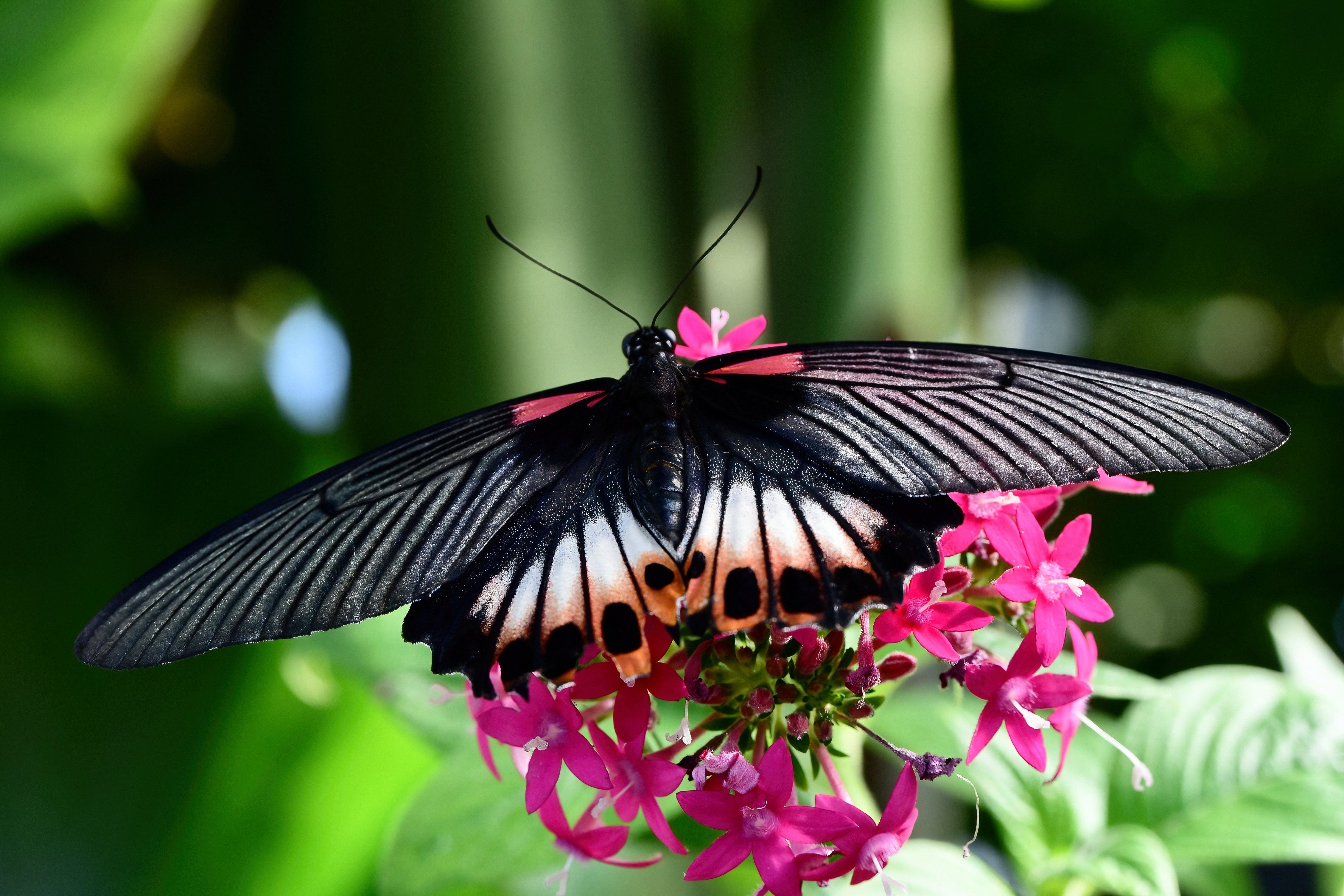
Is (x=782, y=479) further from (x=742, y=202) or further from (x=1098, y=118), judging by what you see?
(x=1098, y=118)

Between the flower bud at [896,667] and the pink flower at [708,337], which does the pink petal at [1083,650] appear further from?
the pink flower at [708,337]

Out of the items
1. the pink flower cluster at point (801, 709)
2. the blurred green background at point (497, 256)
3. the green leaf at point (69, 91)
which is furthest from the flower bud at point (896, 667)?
the green leaf at point (69, 91)

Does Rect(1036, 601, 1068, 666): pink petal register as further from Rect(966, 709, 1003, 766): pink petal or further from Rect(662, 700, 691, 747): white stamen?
Rect(662, 700, 691, 747): white stamen

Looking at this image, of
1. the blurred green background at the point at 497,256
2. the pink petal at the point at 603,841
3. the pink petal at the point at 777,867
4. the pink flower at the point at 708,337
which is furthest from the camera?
the blurred green background at the point at 497,256

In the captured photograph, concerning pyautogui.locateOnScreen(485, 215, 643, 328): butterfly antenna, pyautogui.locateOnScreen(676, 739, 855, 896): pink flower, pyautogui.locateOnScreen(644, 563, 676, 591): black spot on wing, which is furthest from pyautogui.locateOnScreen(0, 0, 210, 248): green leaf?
pyautogui.locateOnScreen(676, 739, 855, 896): pink flower

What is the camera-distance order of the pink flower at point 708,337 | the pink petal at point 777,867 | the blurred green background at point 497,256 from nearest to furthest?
the pink petal at point 777,867 → the pink flower at point 708,337 → the blurred green background at point 497,256

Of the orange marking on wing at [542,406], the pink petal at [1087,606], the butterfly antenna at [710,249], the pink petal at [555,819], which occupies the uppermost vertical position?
the butterfly antenna at [710,249]

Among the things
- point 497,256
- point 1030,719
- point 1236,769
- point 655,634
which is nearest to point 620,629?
point 655,634

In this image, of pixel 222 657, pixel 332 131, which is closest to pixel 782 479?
pixel 332 131
